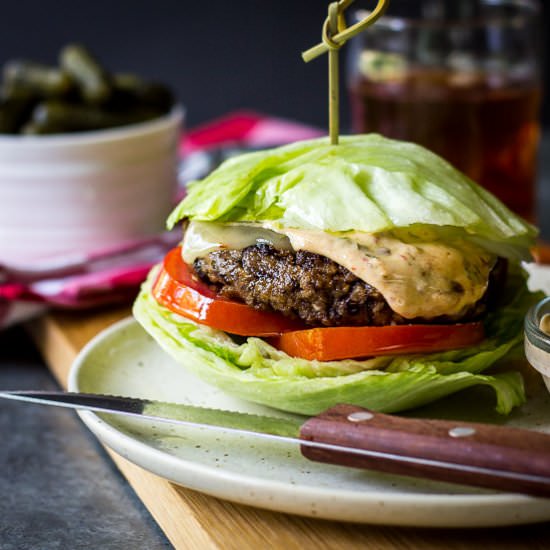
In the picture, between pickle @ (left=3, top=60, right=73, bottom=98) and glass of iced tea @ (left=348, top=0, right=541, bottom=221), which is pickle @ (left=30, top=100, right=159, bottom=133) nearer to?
pickle @ (left=3, top=60, right=73, bottom=98)

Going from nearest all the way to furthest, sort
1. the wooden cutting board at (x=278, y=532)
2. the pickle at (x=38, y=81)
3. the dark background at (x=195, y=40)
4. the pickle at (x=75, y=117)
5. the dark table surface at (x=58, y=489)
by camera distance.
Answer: the wooden cutting board at (x=278, y=532) < the dark table surface at (x=58, y=489) < the pickle at (x=75, y=117) < the pickle at (x=38, y=81) < the dark background at (x=195, y=40)

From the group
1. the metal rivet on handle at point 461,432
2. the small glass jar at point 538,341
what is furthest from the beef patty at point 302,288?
the metal rivet on handle at point 461,432

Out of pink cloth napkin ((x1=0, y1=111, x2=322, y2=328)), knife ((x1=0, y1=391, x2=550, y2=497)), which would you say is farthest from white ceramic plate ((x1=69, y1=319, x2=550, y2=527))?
pink cloth napkin ((x1=0, y1=111, x2=322, y2=328))

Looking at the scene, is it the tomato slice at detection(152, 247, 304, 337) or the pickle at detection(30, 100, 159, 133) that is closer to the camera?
the tomato slice at detection(152, 247, 304, 337)

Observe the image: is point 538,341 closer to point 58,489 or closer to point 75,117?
point 58,489

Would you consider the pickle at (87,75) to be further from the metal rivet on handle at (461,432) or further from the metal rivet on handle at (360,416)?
the metal rivet on handle at (461,432)

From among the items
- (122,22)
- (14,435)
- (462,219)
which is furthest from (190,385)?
(122,22)
